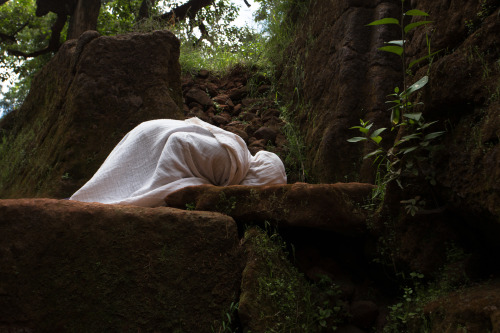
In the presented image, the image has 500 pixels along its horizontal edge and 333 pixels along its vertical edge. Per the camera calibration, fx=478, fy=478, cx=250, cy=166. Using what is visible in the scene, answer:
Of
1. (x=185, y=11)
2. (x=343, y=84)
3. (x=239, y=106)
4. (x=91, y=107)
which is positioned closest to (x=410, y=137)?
(x=343, y=84)

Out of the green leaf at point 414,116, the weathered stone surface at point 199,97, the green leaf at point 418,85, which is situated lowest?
the green leaf at point 414,116

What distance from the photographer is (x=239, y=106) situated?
480 cm

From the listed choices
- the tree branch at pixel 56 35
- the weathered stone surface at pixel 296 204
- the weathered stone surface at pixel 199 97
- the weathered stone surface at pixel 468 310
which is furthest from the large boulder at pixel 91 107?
the weathered stone surface at pixel 468 310

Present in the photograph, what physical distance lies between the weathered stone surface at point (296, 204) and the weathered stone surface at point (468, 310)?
547mm

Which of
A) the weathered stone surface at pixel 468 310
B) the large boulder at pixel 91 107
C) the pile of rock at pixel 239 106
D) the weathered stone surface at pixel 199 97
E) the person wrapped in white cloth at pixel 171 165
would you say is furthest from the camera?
the weathered stone surface at pixel 199 97

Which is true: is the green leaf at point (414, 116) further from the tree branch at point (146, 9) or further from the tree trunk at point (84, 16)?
the tree branch at point (146, 9)

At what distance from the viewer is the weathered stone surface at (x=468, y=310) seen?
1.37 meters

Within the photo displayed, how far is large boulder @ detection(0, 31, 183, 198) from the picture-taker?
3.69 meters

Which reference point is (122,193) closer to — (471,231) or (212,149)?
(212,149)

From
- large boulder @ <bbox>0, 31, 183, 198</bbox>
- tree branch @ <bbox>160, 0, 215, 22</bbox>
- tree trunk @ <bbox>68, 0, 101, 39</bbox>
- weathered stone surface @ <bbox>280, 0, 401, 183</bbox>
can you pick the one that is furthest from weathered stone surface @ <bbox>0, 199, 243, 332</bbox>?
tree branch @ <bbox>160, 0, 215, 22</bbox>

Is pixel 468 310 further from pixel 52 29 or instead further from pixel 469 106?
pixel 52 29

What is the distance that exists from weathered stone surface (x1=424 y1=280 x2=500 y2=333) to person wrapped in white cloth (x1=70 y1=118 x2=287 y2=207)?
138cm

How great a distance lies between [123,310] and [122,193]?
1.15 metres

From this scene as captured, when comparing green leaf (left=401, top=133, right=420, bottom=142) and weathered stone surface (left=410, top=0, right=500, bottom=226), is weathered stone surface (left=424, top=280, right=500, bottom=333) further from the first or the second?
green leaf (left=401, top=133, right=420, bottom=142)
